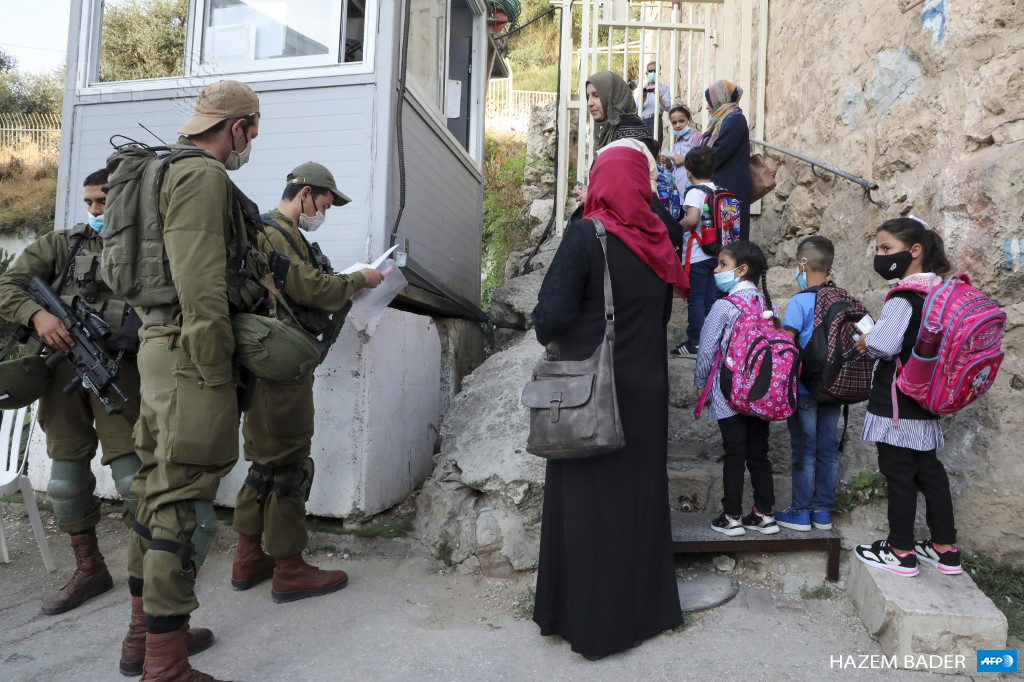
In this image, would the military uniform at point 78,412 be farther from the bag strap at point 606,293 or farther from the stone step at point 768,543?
the stone step at point 768,543

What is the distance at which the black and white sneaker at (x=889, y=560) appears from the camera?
9.34ft

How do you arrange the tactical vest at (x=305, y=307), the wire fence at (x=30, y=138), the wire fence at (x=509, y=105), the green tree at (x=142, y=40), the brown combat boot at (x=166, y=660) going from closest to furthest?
1. the brown combat boot at (x=166, y=660)
2. the tactical vest at (x=305, y=307)
3. the green tree at (x=142, y=40)
4. the wire fence at (x=30, y=138)
5. the wire fence at (x=509, y=105)

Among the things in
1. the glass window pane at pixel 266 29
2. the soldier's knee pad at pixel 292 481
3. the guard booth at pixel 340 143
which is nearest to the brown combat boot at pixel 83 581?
the guard booth at pixel 340 143

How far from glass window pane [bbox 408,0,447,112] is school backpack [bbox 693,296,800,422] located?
2.83m

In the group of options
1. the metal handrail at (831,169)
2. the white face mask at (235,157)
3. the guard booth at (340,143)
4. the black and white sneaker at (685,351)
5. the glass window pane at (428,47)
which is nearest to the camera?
the white face mask at (235,157)

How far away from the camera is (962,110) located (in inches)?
133

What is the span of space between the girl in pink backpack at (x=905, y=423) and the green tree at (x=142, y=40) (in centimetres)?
431

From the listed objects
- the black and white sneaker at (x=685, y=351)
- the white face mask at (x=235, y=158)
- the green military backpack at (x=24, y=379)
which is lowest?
the green military backpack at (x=24, y=379)

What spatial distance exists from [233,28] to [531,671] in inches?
163

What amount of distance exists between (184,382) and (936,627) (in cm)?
287

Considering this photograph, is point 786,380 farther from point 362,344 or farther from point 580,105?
point 580,105

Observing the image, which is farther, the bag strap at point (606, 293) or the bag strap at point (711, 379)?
the bag strap at point (711, 379)

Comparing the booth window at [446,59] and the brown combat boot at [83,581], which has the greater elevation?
the booth window at [446,59]

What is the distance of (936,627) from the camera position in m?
2.54
